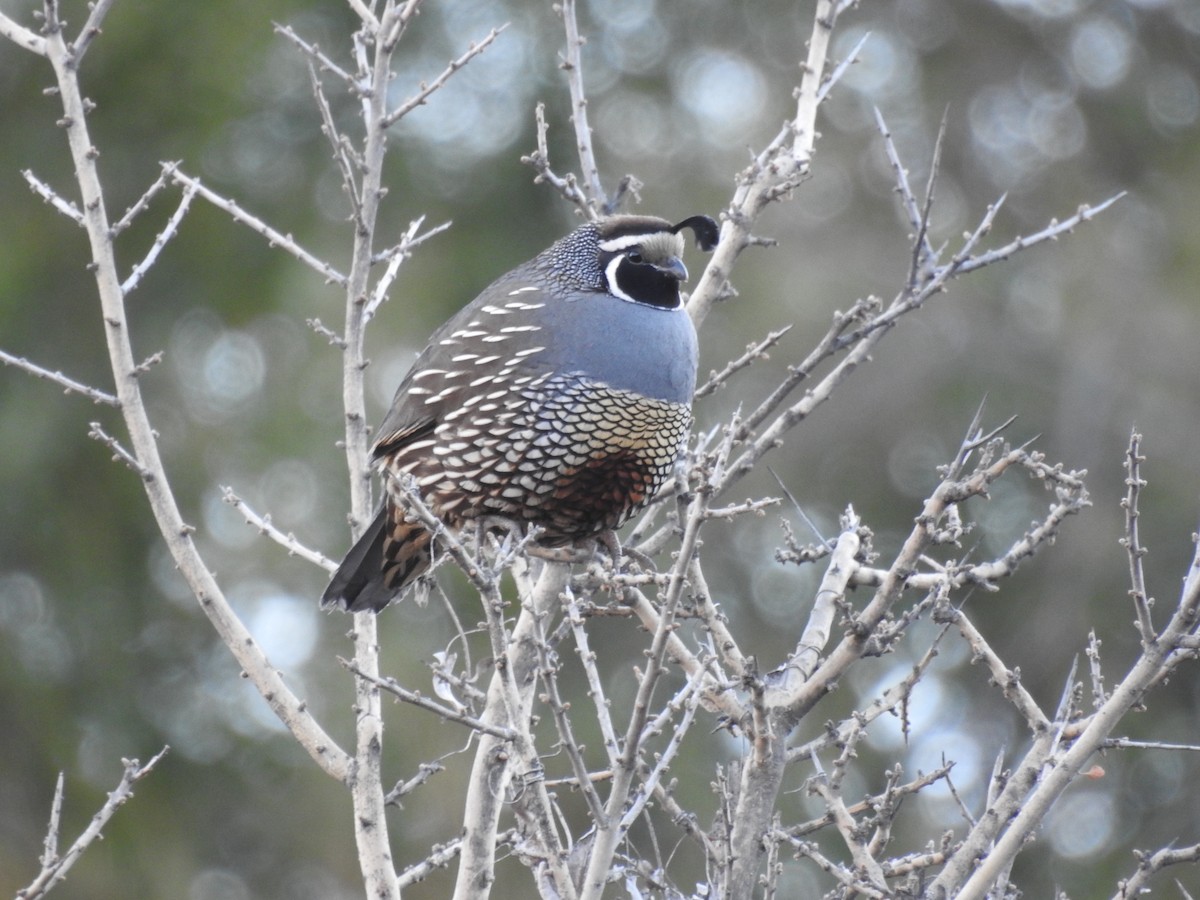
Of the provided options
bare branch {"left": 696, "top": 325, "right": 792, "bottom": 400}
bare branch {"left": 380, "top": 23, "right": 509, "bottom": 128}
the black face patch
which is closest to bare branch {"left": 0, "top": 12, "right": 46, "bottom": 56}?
bare branch {"left": 380, "top": 23, "right": 509, "bottom": 128}

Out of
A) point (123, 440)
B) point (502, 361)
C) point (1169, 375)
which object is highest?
point (502, 361)

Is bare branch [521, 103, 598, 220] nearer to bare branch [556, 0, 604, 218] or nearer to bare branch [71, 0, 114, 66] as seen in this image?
bare branch [556, 0, 604, 218]

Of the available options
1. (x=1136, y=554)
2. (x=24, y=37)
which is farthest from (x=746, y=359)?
(x=24, y=37)

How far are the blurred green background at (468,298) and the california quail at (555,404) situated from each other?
5.67 m

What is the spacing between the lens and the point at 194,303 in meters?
12.0

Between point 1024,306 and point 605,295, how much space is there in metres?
7.80

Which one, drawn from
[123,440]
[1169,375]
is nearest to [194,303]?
[123,440]

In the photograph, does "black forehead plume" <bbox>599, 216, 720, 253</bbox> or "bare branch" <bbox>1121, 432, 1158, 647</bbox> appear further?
"black forehead plume" <bbox>599, 216, 720, 253</bbox>

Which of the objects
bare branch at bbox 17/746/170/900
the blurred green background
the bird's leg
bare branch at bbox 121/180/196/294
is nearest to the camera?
bare branch at bbox 17/746/170/900

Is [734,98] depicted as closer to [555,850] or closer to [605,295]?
[605,295]

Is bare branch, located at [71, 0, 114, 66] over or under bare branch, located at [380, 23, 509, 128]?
over

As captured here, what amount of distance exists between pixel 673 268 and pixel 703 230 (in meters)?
0.19

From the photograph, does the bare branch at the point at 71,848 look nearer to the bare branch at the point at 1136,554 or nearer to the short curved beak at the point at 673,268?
the bare branch at the point at 1136,554

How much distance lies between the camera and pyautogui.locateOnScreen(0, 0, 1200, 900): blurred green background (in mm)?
10859
